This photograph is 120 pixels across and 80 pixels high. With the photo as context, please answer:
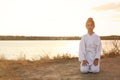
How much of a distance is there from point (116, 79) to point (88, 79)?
546 millimetres

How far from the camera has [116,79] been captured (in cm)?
758

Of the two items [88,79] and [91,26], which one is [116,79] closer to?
[88,79]

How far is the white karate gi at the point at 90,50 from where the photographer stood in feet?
26.3

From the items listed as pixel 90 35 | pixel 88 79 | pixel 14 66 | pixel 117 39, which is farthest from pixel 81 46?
pixel 117 39

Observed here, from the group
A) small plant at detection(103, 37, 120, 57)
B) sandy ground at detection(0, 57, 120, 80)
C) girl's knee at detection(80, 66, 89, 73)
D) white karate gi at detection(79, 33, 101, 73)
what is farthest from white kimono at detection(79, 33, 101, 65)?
small plant at detection(103, 37, 120, 57)

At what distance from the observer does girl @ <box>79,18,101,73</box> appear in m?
8.03

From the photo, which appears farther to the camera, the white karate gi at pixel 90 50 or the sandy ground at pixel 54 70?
the white karate gi at pixel 90 50

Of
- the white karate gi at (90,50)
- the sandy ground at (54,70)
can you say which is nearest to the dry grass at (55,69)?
the sandy ground at (54,70)

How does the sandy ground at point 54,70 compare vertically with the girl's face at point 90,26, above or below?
below

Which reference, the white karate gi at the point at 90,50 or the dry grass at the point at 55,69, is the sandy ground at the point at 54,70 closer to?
the dry grass at the point at 55,69

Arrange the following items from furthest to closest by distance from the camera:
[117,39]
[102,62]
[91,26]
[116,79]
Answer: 1. [117,39]
2. [102,62]
3. [91,26]
4. [116,79]

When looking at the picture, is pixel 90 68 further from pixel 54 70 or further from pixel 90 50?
pixel 54 70

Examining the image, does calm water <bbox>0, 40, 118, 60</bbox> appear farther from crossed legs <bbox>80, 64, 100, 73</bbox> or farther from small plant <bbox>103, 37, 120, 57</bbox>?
crossed legs <bbox>80, 64, 100, 73</bbox>

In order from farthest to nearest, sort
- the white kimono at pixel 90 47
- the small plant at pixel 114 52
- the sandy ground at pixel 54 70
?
the small plant at pixel 114 52 → the white kimono at pixel 90 47 → the sandy ground at pixel 54 70
